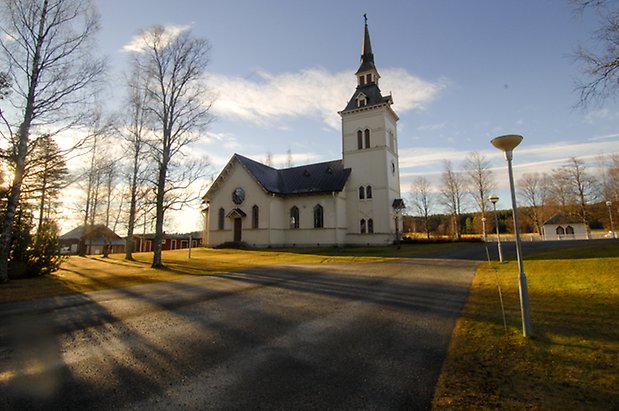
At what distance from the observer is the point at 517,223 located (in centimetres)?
623

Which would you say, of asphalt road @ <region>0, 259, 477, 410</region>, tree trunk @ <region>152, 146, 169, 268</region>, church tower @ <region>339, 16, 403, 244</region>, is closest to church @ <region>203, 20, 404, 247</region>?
church tower @ <region>339, 16, 403, 244</region>

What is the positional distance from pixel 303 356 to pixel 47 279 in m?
15.4

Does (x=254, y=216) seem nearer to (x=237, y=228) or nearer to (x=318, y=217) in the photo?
(x=237, y=228)

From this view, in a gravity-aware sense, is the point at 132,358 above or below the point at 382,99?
below

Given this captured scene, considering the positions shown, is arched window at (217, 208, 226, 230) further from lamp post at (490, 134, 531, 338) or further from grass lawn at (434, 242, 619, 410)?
lamp post at (490, 134, 531, 338)

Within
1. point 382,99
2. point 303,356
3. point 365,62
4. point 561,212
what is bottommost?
point 303,356

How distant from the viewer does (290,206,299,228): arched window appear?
3562 cm

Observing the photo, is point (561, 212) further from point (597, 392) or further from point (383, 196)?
point (597, 392)

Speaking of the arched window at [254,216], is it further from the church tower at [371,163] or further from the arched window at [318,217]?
the church tower at [371,163]

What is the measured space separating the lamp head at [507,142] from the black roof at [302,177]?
2650 cm

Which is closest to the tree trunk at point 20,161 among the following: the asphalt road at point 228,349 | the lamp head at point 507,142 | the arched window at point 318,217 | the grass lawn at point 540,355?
the asphalt road at point 228,349

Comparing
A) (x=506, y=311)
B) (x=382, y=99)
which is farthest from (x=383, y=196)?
(x=506, y=311)

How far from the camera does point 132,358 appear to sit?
5.17 meters

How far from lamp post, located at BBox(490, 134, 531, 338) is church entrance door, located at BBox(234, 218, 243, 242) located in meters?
31.4
